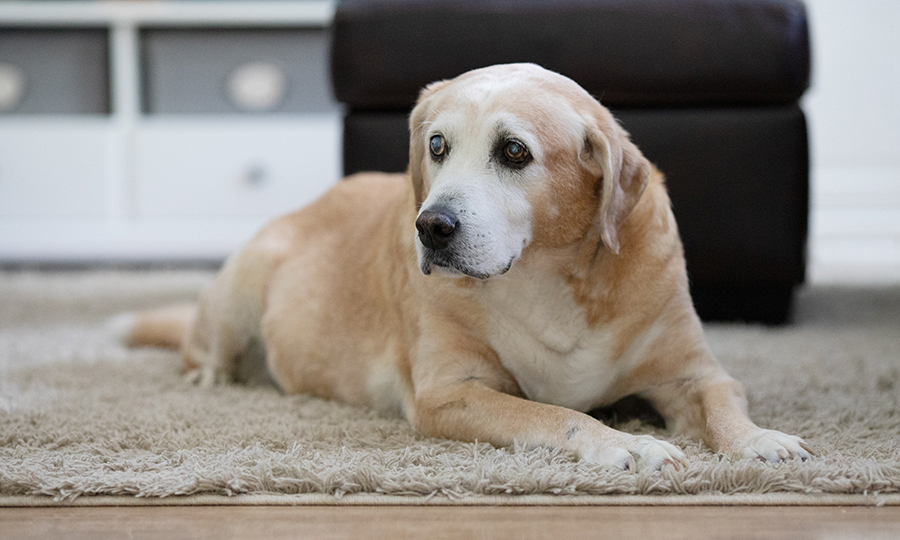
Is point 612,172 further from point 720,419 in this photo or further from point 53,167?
point 53,167

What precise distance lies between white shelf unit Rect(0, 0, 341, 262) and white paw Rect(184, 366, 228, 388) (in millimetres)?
2172

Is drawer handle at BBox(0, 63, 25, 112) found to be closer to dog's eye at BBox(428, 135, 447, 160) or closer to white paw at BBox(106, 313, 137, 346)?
white paw at BBox(106, 313, 137, 346)

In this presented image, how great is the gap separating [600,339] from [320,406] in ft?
1.94

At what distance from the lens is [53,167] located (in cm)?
399

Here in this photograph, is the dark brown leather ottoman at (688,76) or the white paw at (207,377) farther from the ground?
the dark brown leather ottoman at (688,76)

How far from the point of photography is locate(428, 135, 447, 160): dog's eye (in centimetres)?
135

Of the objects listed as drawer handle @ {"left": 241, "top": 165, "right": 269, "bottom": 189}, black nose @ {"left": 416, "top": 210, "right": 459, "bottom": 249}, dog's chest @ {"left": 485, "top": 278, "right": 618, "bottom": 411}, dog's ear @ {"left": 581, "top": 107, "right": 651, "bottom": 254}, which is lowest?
drawer handle @ {"left": 241, "top": 165, "right": 269, "bottom": 189}

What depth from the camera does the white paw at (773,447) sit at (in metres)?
1.13

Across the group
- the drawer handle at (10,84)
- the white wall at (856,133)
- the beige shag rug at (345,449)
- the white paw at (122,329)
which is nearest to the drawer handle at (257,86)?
the drawer handle at (10,84)

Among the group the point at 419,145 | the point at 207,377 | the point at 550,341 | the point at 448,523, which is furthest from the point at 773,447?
the point at 207,377

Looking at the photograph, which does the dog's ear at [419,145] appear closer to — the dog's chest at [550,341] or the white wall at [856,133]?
the dog's chest at [550,341]

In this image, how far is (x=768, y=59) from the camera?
2.28m

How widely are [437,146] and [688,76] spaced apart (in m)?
1.23

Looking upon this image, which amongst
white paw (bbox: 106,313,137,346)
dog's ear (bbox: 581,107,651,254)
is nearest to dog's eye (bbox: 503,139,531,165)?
dog's ear (bbox: 581,107,651,254)
